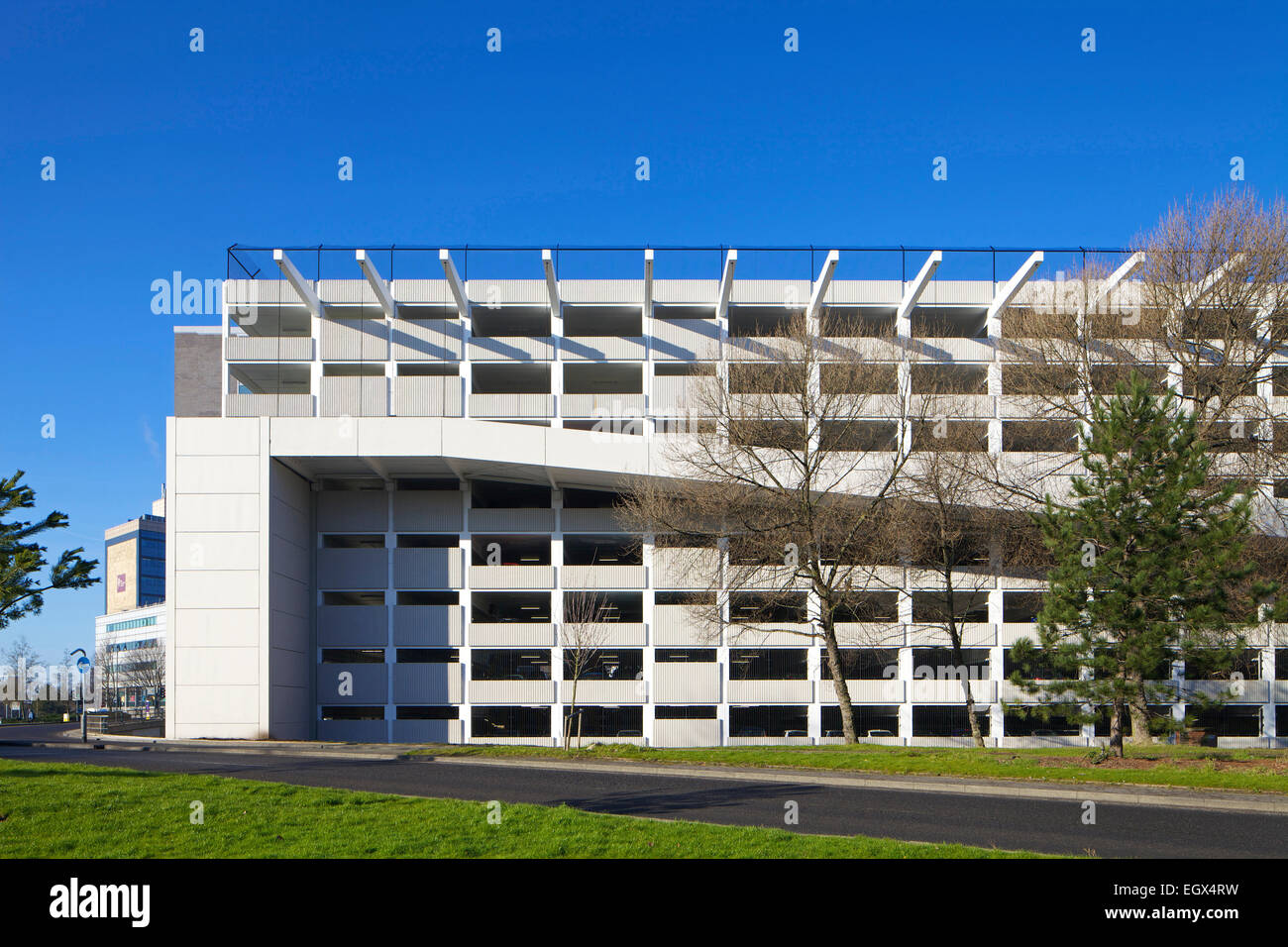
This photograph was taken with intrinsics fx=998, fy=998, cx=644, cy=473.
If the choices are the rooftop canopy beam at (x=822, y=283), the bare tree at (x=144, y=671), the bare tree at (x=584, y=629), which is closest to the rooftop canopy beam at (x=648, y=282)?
the rooftop canopy beam at (x=822, y=283)

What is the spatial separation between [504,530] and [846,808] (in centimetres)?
2515

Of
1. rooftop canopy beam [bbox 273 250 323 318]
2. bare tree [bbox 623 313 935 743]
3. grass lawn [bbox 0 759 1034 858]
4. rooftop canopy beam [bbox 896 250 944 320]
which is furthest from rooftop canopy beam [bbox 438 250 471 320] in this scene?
grass lawn [bbox 0 759 1034 858]

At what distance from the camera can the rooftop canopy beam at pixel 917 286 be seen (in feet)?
114

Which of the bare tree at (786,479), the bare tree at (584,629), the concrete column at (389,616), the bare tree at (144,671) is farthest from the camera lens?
the bare tree at (144,671)

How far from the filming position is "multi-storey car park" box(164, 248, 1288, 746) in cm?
3325

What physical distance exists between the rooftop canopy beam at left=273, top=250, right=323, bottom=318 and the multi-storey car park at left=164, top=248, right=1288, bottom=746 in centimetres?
14

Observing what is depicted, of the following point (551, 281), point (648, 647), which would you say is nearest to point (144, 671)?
point (648, 647)

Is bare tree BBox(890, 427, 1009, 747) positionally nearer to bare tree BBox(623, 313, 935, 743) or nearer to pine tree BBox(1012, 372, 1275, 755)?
bare tree BBox(623, 313, 935, 743)

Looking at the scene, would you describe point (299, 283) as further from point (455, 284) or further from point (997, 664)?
point (997, 664)

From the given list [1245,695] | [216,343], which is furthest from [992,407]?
[216,343]

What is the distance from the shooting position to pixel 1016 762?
770 inches

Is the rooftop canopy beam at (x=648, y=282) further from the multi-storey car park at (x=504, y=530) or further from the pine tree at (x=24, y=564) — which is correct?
the pine tree at (x=24, y=564)

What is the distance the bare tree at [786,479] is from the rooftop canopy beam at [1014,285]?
7466mm
